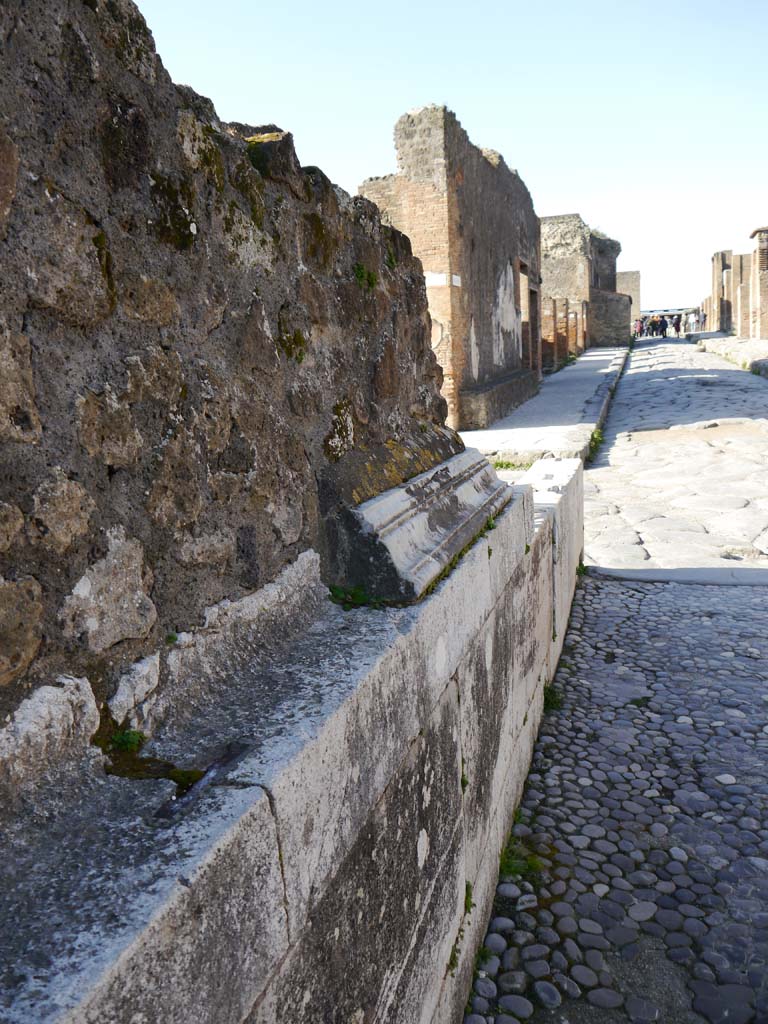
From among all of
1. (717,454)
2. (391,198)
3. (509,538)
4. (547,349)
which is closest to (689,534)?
(717,454)

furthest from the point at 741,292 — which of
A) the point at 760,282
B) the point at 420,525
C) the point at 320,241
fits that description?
the point at 320,241

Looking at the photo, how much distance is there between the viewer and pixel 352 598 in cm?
176

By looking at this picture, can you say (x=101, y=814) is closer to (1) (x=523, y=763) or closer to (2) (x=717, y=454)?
(1) (x=523, y=763)

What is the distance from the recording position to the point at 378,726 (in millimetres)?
1386

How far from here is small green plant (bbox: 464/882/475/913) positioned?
1.99 m

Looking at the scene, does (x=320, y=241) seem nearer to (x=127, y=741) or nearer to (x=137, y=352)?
(x=137, y=352)

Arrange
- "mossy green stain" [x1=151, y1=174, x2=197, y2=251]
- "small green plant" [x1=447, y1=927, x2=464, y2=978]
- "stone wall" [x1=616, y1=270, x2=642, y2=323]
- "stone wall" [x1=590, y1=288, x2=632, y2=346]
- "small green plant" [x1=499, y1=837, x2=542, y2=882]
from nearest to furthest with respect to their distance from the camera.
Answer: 1. "mossy green stain" [x1=151, y1=174, x2=197, y2=251]
2. "small green plant" [x1=447, y1=927, x2=464, y2=978]
3. "small green plant" [x1=499, y1=837, x2=542, y2=882]
4. "stone wall" [x1=590, y1=288, x2=632, y2=346]
5. "stone wall" [x1=616, y1=270, x2=642, y2=323]

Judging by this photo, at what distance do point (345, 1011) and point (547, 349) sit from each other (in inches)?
948

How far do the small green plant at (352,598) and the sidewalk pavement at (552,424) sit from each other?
18.9 ft

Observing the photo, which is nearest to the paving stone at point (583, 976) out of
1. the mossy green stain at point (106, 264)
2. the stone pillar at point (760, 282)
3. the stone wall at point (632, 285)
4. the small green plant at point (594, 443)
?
the mossy green stain at point (106, 264)

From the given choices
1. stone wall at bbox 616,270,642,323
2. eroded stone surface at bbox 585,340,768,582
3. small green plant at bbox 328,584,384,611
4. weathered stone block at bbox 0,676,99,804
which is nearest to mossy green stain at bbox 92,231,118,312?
weathered stone block at bbox 0,676,99,804

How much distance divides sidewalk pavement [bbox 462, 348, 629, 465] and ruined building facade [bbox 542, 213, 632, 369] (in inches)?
231

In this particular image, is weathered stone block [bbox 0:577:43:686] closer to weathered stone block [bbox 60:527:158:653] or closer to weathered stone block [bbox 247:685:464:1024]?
weathered stone block [bbox 60:527:158:653]

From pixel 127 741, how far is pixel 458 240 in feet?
34.3
